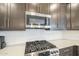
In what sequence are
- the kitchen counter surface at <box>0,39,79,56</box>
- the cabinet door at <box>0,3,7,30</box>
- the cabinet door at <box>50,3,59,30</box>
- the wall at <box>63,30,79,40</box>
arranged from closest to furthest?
the kitchen counter surface at <box>0,39,79,56</box>
the cabinet door at <box>0,3,7,30</box>
the cabinet door at <box>50,3,59,30</box>
the wall at <box>63,30,79,40</box>

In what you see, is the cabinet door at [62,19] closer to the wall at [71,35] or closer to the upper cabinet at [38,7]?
the wall at [71,35]

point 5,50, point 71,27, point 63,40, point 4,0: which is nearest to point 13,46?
point 5,50

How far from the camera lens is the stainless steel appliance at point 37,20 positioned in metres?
1.97

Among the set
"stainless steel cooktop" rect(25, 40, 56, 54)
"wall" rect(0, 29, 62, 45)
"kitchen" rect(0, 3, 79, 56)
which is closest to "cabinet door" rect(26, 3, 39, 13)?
"kitchen" rect(0, 3, 79, 56)

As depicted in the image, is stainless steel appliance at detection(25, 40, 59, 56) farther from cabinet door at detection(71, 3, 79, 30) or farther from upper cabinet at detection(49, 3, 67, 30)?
cabinet door at detection(71, 3, 79, 30)

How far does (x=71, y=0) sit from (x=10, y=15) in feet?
3.09

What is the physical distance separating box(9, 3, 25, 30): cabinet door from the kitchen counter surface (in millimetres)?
298

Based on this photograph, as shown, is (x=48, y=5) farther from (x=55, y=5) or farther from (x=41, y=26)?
(x=41, y=26)

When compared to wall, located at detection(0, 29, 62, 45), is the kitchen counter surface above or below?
below

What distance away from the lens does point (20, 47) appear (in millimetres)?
1920

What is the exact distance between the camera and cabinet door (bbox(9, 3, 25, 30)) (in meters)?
1.95

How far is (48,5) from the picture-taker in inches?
78.3

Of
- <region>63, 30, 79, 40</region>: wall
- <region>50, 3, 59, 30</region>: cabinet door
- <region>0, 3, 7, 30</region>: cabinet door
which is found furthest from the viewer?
<region>63, 30, 79, 40</region>: wall

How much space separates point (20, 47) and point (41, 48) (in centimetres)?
33
